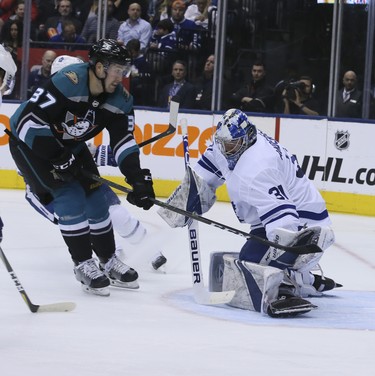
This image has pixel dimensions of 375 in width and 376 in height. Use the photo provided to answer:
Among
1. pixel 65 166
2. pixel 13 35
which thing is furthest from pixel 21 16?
pixel 65 166

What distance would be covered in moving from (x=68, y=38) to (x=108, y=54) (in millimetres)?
5084

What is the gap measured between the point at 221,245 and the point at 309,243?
2.19 m

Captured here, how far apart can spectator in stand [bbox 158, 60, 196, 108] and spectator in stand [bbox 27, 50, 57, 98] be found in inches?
40.0

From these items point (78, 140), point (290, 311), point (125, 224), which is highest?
point (78, 140)

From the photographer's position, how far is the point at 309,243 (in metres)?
4.36

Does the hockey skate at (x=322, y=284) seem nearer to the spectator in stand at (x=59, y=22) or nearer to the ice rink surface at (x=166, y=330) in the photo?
the ice rink surface at (x=166, y=330)

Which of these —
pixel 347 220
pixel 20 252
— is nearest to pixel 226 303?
pixel 20 252

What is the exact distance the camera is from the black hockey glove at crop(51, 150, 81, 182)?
460 centimetres

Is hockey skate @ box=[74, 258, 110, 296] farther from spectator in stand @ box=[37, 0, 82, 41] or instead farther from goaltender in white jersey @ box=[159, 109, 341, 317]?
spectator in stand @ box=[37, 0, 82, 41]

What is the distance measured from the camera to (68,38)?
31.4 feet

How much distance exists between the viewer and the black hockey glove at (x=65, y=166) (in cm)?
460

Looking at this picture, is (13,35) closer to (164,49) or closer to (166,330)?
(164,49)

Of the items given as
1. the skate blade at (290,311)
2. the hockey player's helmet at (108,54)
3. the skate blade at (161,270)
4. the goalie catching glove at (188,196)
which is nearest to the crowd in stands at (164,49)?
the skate blade at (161,270)

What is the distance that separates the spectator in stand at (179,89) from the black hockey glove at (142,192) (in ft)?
14.0
